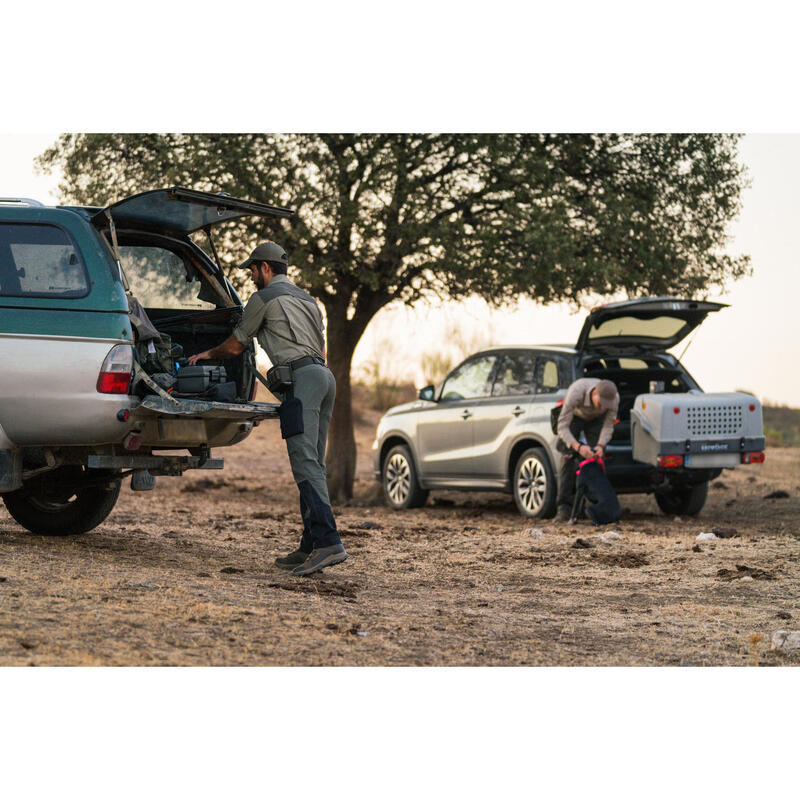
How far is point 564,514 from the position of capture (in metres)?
12.5

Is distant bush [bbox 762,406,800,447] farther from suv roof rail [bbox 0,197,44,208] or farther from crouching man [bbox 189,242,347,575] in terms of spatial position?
suv roof rail [bbox 0,197,44,208]

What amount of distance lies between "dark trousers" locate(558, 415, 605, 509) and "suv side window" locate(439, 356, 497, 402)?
180cm

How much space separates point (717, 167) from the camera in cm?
1720

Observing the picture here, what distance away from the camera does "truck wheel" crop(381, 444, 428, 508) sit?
15.1 m

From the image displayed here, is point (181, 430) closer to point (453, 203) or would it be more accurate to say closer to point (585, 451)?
point (585, 451)

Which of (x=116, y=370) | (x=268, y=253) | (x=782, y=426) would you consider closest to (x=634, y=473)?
(x=268, y=253)

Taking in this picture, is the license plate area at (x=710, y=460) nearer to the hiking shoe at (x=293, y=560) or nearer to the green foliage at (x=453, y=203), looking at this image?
the green foliage at (x=453, y=203)

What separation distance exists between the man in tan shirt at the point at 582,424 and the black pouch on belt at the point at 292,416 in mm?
4465

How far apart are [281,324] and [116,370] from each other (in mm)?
1165

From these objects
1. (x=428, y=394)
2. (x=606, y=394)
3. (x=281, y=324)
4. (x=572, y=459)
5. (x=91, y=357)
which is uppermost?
(x=281, y=324)

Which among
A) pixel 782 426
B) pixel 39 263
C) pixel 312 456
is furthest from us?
pixel 782 426

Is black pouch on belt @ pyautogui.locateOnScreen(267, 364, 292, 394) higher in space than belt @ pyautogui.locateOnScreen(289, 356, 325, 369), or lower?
lower

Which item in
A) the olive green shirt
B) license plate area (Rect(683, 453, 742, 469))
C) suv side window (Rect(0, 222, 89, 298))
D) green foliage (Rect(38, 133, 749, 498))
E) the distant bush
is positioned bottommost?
the distant bush

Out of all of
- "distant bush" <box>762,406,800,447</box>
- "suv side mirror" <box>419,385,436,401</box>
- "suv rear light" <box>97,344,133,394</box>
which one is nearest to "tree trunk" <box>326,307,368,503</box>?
"suv side mirror" <box>419,385,436,401</box>
